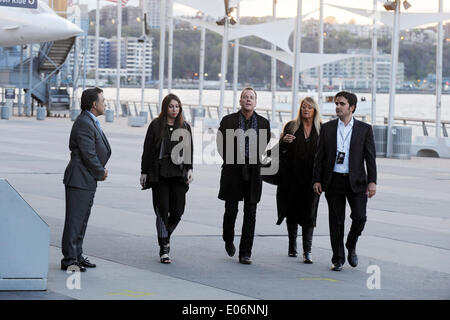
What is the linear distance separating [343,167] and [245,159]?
44.4 inches

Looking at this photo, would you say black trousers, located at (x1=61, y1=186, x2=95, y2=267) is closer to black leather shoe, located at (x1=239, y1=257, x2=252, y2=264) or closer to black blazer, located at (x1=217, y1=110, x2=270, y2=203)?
black blazer, located at (x1=217, y1=110, x2=270, y2=203)

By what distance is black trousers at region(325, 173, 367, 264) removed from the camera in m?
9.80

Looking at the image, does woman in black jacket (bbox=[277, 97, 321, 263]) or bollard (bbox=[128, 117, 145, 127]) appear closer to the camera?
woman in black jacket (bbox=[277, 97, 321, 263])

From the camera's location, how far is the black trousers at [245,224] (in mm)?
10195

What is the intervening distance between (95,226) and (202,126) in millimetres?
30349

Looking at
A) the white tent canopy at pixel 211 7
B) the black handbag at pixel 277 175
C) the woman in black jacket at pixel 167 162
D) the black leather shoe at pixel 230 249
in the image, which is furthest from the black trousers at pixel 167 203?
the white tent canopy at pixel 211 7

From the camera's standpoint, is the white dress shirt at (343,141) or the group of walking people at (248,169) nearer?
the group of walking people at (248,169)

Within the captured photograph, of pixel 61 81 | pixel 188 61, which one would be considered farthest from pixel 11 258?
pixel 188 61

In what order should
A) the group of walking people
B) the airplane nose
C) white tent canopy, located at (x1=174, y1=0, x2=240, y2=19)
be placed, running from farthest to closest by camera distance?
white tent canopy, located at (x1=174, y1=0, x2=240, y2=19) < the airplane nose < the group of walking people

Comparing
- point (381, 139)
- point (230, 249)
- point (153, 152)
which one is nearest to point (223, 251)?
point (230, 249)

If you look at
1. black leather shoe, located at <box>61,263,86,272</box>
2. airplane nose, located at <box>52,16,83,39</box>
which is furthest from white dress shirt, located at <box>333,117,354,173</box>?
airplane nose, located at <box>52,16,83,39</box>

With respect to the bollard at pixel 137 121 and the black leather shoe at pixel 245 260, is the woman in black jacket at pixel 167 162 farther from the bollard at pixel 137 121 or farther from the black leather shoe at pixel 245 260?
the bollard at pixel 137 121

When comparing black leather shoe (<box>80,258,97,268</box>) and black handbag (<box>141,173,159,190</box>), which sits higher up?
black handbag (<box>141,173,159,190</box>)

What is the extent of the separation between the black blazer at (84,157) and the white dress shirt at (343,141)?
2.50 metres
